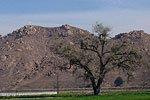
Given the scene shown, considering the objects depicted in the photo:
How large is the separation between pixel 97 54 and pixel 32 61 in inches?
3832

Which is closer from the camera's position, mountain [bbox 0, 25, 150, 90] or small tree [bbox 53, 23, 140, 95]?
small tree [bbox 53, 23, 140, 95]

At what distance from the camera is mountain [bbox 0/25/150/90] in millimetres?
129750

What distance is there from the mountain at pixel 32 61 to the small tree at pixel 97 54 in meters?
61.0

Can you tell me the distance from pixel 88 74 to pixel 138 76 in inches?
2782

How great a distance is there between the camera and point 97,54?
5847 cm

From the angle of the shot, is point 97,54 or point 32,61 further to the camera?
point 32,61

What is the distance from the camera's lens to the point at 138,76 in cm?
12431

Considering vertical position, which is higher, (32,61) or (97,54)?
(32,61)

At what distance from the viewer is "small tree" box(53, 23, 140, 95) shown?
56.8 m

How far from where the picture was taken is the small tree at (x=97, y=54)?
56781 mm

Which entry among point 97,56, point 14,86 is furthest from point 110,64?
point 14,86

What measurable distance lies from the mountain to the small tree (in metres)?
61.0

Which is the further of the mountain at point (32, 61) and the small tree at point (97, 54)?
the mountain at point (32, 61)

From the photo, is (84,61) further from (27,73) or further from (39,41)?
(39,41)
